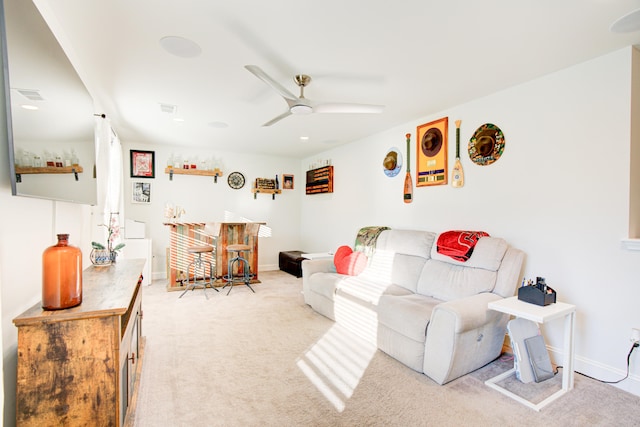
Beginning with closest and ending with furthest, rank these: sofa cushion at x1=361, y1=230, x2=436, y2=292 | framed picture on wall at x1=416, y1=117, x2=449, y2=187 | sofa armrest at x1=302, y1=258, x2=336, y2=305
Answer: sofa cushion at x1=361, y1=230, x2=436, y2=292
framed picture on wall at x1=416, y1=117, x2=449, y2=187
sofa armrest at x1=302, y1=258, x2=336, y2=305

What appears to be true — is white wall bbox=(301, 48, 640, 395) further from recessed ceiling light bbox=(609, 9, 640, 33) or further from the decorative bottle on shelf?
the decorative bottle on shelf

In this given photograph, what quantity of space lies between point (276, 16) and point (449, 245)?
2.50m

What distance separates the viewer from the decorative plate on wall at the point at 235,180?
607cm

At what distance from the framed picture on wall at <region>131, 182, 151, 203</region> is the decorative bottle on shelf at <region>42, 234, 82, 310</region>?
4432 mm

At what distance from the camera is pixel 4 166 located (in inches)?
49.1

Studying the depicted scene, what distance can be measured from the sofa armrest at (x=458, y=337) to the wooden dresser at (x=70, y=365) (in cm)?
196

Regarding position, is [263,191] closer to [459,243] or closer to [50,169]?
[459,243]

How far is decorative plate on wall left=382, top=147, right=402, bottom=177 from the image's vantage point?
4.16 meters

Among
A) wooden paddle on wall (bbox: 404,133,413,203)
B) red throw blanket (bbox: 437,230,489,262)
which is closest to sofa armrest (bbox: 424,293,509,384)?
red throw blanket (bbox: 437,230,489,262)

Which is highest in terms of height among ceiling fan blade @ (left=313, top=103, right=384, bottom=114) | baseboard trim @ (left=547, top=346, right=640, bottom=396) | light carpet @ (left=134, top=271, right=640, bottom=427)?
ceiling fan blade @ (left=313, top=103, right=384, bottom=114)

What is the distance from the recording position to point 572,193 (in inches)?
98.0

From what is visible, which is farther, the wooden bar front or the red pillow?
the wooden bar front

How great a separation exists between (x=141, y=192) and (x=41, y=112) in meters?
4.32

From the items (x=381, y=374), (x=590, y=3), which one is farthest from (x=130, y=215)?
(x=590, y=3)
